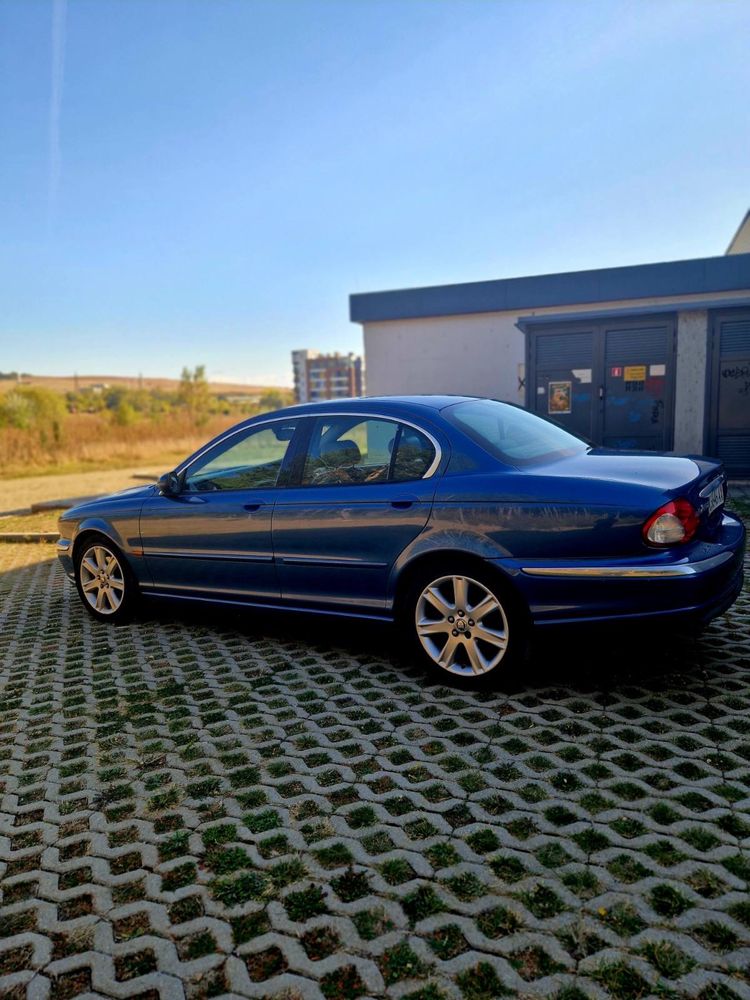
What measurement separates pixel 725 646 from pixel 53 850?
3.75 m

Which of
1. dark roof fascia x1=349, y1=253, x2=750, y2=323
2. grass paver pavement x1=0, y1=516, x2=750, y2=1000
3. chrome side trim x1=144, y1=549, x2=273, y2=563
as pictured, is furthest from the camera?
dark roof fascia x1=349, y1=253, x2=750, y2=323

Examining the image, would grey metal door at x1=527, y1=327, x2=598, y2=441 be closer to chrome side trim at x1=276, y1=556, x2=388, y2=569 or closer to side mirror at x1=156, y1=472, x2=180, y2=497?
side mirror at x1=156, y1=472, x2=180, y2=497

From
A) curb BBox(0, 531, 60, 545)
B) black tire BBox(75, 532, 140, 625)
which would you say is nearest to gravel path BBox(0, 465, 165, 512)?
curb BBox(0, 531, 60, 545)

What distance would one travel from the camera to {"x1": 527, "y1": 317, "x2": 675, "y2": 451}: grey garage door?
10984mm

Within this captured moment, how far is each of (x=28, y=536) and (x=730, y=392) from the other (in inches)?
418

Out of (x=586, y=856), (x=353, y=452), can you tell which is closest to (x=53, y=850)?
(x=586, y=856)

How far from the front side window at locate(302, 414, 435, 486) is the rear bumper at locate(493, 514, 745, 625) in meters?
0.81

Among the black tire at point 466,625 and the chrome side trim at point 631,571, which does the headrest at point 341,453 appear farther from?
the chrome side trim at point 631,571

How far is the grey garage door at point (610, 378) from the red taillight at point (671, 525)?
7878 mm

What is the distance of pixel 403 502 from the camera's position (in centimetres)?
391

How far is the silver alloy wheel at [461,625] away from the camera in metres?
3.70

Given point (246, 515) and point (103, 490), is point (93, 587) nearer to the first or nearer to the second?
point (246, 515)

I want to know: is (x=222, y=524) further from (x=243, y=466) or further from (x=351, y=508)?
(x=351, y=508)

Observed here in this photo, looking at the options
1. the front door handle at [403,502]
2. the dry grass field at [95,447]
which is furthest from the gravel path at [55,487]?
the front door handle at [403,502]
